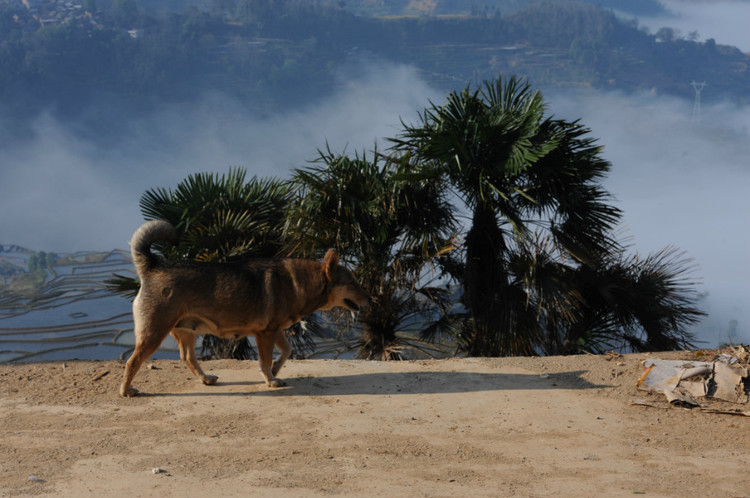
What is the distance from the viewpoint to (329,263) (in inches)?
327

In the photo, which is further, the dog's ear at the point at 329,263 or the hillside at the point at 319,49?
the hillside at the point at 319,49

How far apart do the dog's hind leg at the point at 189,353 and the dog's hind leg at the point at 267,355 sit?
642mm

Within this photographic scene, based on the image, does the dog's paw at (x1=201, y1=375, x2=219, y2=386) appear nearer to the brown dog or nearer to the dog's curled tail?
the brown dog

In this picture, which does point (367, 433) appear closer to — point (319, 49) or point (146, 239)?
point (146, 239)

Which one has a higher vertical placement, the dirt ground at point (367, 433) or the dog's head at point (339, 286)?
the dog's head at point (339, 286)

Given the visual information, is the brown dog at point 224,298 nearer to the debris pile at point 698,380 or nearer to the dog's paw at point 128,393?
the dog's paw at point 128,393

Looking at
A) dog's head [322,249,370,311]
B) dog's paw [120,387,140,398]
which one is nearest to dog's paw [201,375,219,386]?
dog's paw [120,387,140,398]

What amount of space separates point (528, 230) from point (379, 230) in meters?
2.48

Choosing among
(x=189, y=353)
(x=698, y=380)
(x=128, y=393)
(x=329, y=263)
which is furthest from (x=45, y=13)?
(x=698, y=380)

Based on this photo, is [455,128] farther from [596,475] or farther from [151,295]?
[596,475]

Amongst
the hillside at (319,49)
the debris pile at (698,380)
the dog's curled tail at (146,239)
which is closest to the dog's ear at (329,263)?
the dog's curled tail at (146,239)

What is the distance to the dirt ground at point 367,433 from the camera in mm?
5805

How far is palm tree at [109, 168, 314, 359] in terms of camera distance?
12.0 meters

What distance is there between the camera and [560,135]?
41.1 feet
